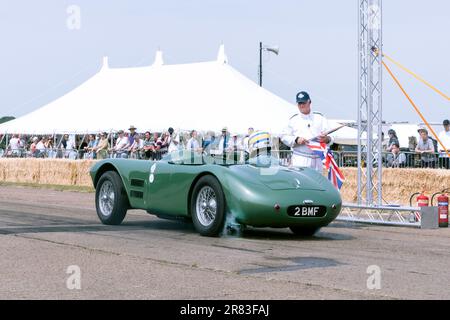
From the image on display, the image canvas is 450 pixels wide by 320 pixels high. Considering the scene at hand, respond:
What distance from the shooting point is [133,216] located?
14.2 meters

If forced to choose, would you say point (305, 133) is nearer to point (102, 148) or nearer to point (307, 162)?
point (307, 162)

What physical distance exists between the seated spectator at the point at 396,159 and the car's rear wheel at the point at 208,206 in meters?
8.18

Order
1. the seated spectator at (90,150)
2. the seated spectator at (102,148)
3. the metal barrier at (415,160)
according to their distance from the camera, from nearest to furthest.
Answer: the metal barrier at (415,160), the seated spectator at (102,148), the seated spectator at (90,150)

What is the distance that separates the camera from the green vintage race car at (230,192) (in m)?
10.3

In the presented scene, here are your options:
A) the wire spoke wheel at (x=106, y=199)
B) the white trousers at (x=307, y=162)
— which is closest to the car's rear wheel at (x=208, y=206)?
the wire spoke wheel at (x=106, y=199)

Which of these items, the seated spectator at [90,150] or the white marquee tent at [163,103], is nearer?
the seated spectator at [90,150]

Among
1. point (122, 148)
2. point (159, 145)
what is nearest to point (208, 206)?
point (159, 145)

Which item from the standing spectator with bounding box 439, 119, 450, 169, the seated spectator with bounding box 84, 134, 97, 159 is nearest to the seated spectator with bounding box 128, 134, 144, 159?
the seated spectator with bounding box 84, 134, 97, 159

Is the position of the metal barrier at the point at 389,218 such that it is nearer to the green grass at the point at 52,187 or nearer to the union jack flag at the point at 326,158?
the union jack flag at the point at 326,158

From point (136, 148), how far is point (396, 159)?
29.0 feet

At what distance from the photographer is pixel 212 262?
8328 millimetres

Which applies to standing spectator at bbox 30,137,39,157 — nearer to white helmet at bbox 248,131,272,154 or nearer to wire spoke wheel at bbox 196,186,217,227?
white helmet at bbox 248,131,272,154
